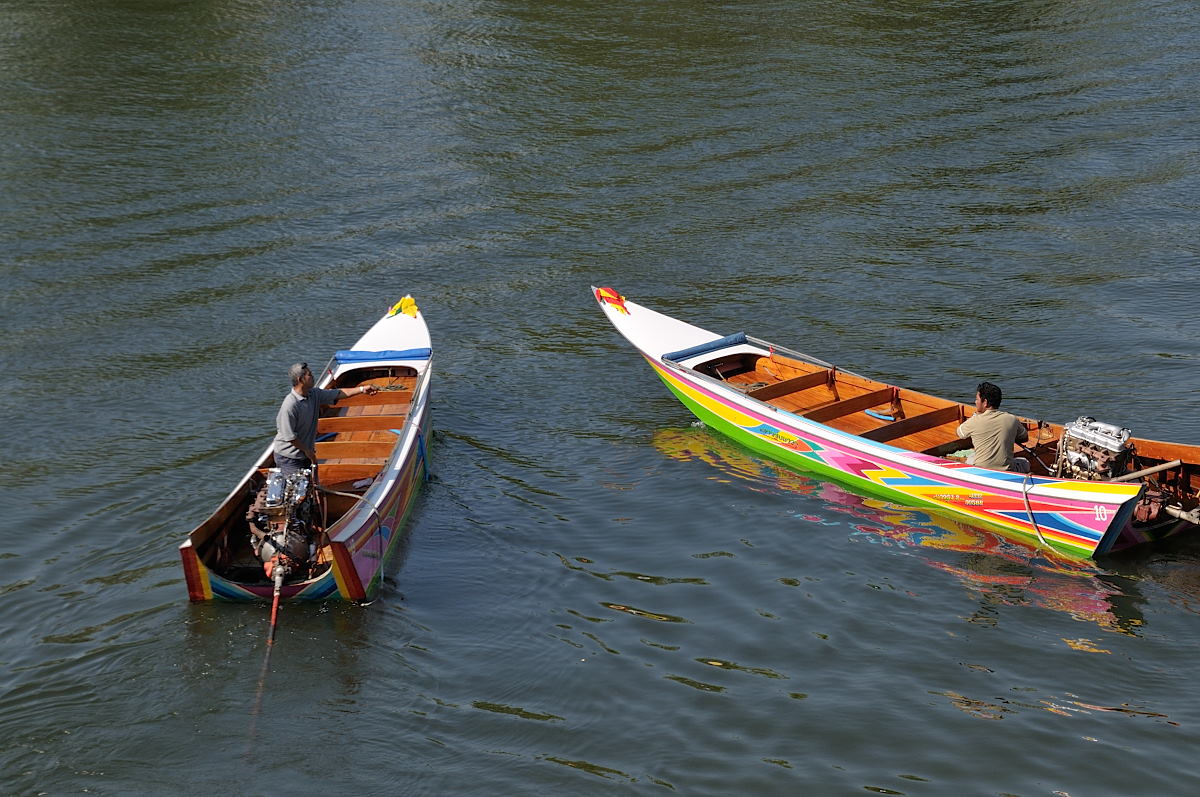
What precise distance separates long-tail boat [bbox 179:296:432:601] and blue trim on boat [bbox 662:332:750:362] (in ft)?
12.0

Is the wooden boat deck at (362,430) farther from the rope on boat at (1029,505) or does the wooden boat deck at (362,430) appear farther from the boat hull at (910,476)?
Result: the rope on boat at (1029,505)

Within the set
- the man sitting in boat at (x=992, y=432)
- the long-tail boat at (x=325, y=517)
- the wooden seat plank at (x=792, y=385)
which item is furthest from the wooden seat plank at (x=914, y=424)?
the long-tail boat at (x=325, y=517)

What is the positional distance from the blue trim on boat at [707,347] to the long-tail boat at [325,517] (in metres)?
3.67

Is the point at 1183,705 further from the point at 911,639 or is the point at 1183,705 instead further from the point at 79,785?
the point at 79,785

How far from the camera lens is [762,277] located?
22.4 metres

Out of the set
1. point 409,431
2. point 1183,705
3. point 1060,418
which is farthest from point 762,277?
point 1183,705

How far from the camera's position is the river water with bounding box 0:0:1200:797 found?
34.1ft

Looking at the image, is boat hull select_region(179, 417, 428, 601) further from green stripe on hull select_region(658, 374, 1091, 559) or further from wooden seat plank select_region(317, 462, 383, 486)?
green stripe on hull select_region(658, 374, 1091, 559)

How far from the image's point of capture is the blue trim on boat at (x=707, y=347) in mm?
17234

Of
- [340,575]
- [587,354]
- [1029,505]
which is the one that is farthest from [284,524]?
[587,354]

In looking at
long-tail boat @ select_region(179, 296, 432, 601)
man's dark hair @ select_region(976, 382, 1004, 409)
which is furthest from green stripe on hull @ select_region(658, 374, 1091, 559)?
long-tail boat @ select_region(179, 296, 432, 601)

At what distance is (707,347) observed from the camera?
17.4m

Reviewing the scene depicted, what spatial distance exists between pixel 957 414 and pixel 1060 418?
2030 millimetres

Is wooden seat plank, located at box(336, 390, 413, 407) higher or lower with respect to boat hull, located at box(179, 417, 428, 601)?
higher
